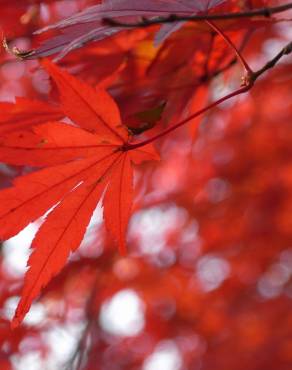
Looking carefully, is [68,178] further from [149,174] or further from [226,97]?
[149,174]

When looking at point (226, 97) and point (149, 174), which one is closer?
point (226, 97)

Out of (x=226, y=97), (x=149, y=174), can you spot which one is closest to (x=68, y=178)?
(x=226, y=97)

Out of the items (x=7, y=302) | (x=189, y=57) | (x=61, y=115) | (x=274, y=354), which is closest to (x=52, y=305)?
(x=7, y=302)

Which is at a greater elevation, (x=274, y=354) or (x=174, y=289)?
(x=174, y=289)

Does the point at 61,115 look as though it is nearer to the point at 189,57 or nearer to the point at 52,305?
the point at 189,57

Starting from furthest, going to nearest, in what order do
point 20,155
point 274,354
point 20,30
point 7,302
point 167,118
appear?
1. point 274,354
2. point 7,302
3. point 167,118
4. point 20,30
5. point 20,155
